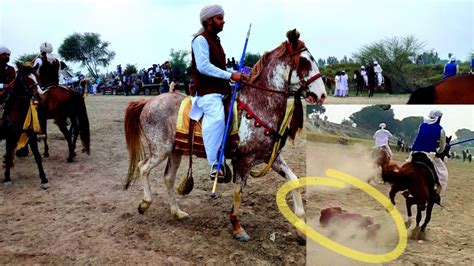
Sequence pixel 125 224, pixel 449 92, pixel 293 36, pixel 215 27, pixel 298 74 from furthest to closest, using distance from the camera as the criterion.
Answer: pixel 449 92 < pixel 125 224 < pixel 215 27 < pixel 298 74 < pixel 293 36

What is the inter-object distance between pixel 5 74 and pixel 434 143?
6.17 meters

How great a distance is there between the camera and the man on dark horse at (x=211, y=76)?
4160 millimetres

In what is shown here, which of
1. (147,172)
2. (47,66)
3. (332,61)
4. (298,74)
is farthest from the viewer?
(332,61)

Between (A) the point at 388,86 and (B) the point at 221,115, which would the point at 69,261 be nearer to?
(B) the point at 221,115

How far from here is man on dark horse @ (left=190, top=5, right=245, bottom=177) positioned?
4.16 metres

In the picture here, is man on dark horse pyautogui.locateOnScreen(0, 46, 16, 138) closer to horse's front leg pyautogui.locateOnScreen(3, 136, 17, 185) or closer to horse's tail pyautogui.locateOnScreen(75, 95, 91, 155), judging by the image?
horse's front leg pyautogui.locateOnScreen(3, 136, 17, 185)

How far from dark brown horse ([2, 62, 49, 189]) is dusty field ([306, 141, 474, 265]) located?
168 inches

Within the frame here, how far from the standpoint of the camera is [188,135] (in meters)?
4.49

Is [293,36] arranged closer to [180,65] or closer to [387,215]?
[387,215]

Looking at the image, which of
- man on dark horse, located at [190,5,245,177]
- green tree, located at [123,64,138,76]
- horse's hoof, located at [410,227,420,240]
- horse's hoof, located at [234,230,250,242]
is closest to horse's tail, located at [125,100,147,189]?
man on dark horse, located at [190,5,245,177]

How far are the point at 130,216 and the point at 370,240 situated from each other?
2655mm

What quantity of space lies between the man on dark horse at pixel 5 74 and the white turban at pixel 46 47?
1.13 metres

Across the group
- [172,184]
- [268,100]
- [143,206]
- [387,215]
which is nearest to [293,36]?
[268,100]

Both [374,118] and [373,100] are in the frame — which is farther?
[373,100]
